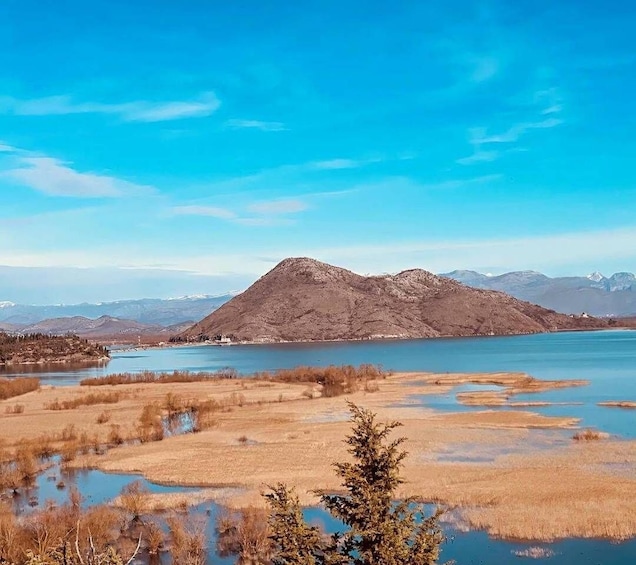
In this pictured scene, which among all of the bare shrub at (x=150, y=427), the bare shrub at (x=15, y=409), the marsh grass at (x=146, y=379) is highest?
the bare shrub at (x=150, y=427)

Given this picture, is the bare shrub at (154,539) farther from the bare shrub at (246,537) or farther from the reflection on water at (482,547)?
the bare shrub at (246,537)

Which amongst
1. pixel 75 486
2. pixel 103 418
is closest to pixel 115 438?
pixel 103 418

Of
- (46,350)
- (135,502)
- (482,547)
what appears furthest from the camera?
(46,350)

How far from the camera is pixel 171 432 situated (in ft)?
157

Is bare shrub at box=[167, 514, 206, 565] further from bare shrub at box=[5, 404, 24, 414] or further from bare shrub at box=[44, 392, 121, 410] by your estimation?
bare shrub at box=[44, 392, 121, 410]

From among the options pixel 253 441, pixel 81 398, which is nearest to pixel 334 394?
pixel 81 398

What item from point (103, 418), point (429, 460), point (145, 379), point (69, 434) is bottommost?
point (145, 379)

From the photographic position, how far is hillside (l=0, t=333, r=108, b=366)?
6294 inches

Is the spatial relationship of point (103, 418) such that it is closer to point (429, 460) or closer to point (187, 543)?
point (429, 460)

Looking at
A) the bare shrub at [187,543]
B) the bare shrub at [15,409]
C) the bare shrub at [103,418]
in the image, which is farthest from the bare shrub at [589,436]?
the bare shrub at [15,409]

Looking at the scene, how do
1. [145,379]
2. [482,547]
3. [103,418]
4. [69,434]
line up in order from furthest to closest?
[145,379] → [103,418] → [69,434] → [482,547]

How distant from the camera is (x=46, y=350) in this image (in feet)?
548

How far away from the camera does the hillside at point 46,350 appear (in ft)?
525

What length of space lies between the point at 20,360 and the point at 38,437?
127 meters
